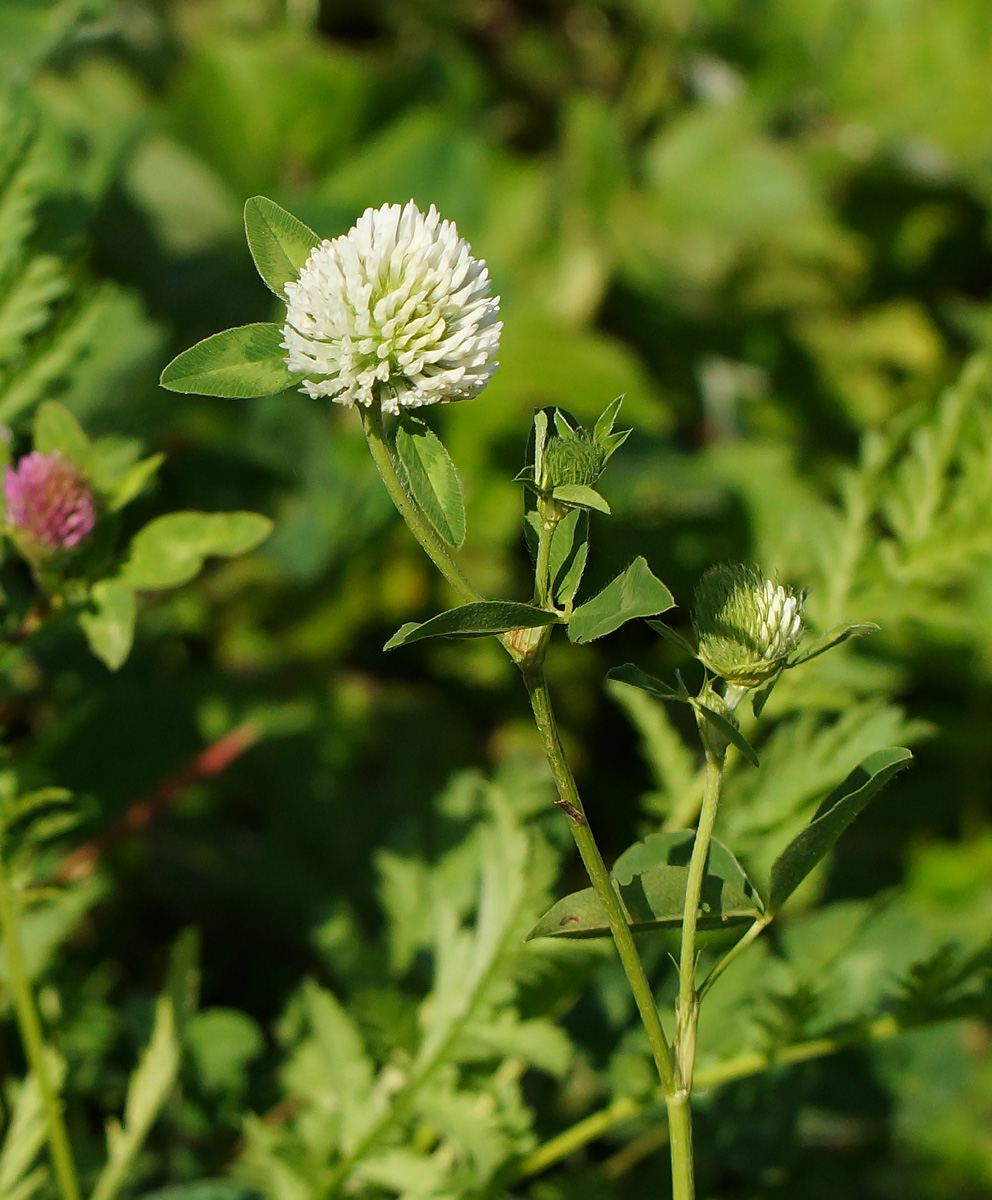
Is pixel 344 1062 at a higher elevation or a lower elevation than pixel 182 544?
lower

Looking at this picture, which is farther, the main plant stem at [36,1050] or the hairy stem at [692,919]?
the main plant stem at [36,1050]

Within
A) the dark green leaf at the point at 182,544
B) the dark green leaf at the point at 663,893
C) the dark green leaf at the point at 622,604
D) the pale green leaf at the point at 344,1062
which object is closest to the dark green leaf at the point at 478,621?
the dark green leaf at the point at 622,604

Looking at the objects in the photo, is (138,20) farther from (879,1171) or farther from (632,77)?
(879,1171)

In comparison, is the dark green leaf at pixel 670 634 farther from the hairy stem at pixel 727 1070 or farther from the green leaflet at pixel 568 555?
the hairy stem at pixel 727 1070

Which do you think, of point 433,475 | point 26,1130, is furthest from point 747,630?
point 26,1130

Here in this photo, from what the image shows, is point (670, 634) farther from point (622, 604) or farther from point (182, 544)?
point (182, 544)

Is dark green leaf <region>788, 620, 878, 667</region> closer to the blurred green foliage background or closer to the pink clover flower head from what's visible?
the blurred green foliage background
